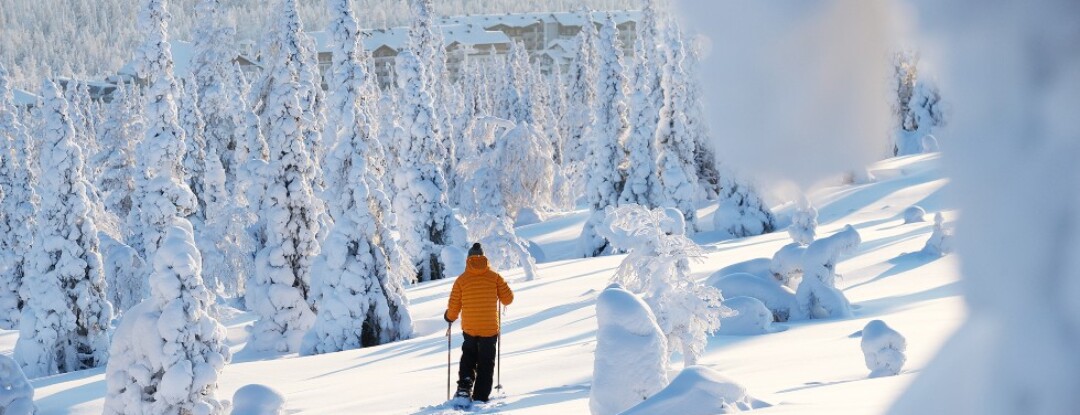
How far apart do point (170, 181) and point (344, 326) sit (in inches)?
247

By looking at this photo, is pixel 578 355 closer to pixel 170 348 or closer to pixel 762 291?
pixel 762 291

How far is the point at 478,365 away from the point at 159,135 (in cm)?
1525

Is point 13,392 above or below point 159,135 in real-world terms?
below

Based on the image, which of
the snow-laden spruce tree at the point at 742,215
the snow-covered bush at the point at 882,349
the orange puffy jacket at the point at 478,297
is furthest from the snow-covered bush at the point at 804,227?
the orange puffy jacket at the point at 478,297

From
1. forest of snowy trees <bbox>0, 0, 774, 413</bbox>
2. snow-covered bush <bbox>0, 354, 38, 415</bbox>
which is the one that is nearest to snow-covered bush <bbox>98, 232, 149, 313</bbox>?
forest of snowy trees <bbox>0, 0, 774, 413</bbox>

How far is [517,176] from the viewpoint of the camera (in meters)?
40.9

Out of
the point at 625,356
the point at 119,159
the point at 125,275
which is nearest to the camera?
the point at 625,356

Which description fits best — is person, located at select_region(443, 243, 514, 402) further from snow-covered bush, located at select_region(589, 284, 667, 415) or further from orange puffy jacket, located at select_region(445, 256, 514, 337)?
snow-covered bush, located at select_region(589, 284, 667, 415)

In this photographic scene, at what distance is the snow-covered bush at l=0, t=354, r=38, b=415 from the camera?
1191 cm

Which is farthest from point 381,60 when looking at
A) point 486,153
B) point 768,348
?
point 768,348

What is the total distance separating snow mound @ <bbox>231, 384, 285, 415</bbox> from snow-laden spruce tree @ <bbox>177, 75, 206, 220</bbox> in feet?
67.1

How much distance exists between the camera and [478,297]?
9.73 m

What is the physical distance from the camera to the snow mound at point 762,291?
14.9 m

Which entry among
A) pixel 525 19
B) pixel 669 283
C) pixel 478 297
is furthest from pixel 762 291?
pixel 525 19
